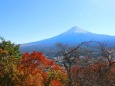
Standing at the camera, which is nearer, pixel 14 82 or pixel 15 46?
pixel 14 82

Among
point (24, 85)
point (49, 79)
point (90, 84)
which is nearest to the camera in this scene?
point (90, 84)

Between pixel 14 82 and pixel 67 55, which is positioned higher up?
pixel 67 55

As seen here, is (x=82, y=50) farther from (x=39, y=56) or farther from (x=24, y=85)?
(x=39, y=56)

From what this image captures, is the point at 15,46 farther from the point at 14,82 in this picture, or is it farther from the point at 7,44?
the point at 14,82

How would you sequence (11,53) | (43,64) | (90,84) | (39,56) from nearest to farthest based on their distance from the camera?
(90,84) → (11,53) → (43,64) → (39,56)

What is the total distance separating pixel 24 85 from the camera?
87.8 feet

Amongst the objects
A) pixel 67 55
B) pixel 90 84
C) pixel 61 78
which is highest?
pixel 67 55

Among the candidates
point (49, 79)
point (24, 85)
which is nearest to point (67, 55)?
point (24, 85)

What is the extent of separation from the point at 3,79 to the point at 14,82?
1208 millimetres

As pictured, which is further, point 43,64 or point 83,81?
point 43,64

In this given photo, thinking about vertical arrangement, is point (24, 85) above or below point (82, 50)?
below

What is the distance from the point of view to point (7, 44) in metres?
41.9

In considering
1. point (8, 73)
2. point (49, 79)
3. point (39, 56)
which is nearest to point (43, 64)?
point (39, 56)

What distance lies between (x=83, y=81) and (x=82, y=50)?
1.92m
